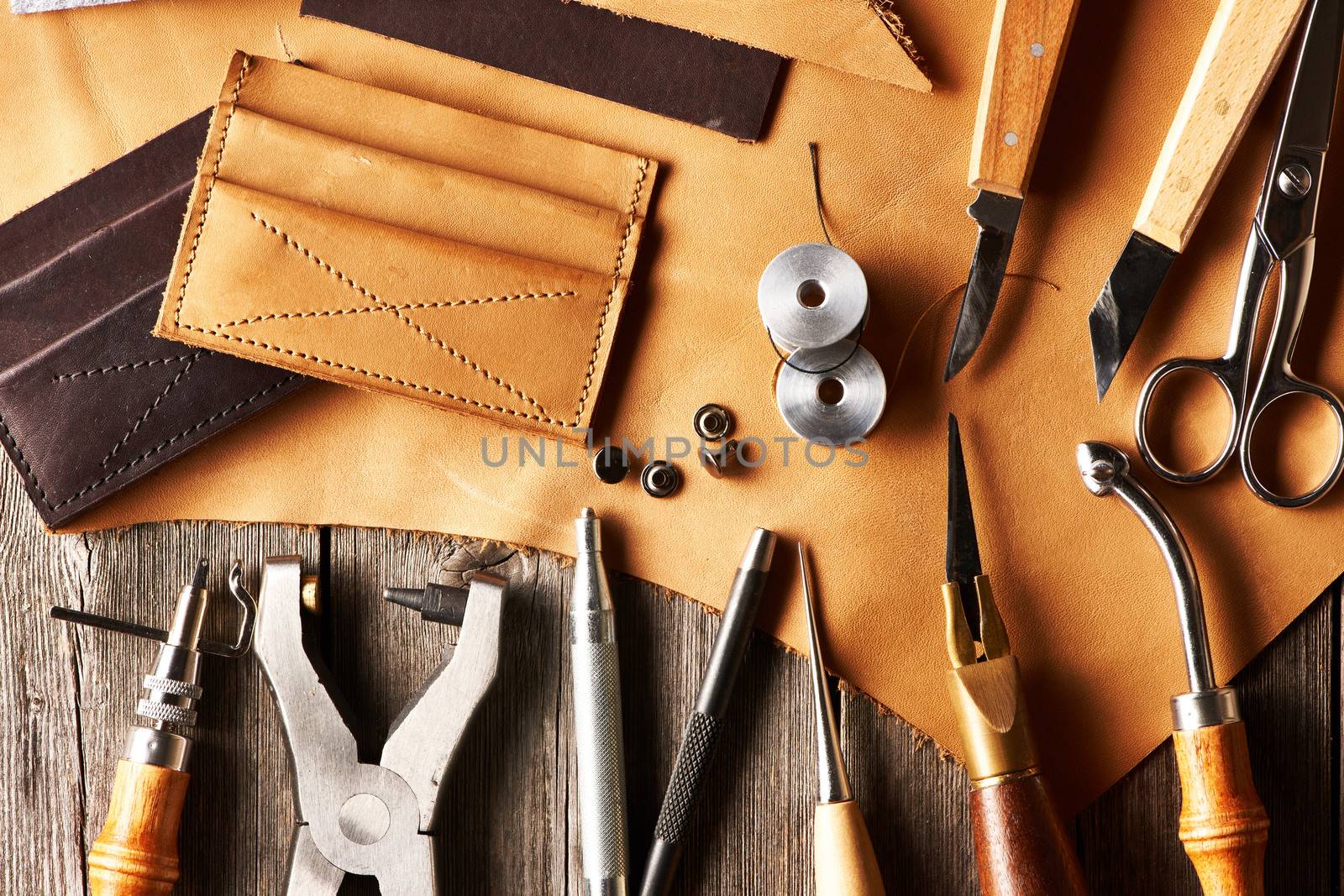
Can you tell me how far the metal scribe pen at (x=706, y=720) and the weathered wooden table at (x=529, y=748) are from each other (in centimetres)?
4

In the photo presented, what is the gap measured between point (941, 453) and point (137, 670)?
2.70ft

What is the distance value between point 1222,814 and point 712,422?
56cm

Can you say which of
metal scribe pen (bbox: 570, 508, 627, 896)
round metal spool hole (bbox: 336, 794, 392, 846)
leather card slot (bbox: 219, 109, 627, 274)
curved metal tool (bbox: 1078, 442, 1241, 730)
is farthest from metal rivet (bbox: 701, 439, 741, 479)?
round metal spool hole (bbox: 336, 794, 392, 846)

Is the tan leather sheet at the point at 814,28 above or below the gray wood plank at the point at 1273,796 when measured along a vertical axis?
above

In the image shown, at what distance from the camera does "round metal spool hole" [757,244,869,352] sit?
94 centimetres

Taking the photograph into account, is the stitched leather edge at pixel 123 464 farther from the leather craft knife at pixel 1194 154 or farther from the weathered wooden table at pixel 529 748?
the leather craft knife at pixel 1194 154

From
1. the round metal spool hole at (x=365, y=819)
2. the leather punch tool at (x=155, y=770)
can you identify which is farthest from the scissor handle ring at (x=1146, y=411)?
the leather punch tool at (x=155, y=770)

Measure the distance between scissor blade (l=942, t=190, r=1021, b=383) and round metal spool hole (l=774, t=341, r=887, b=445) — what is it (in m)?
0.10

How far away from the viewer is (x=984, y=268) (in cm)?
101

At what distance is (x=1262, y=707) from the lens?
103 centimetres

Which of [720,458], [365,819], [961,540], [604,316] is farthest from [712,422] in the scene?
[365,819]

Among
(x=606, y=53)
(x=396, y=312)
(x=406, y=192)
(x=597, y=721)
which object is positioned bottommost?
(x=597, y=721)

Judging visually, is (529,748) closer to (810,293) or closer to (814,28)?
(810,293)

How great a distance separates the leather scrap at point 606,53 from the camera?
104 centimetres
